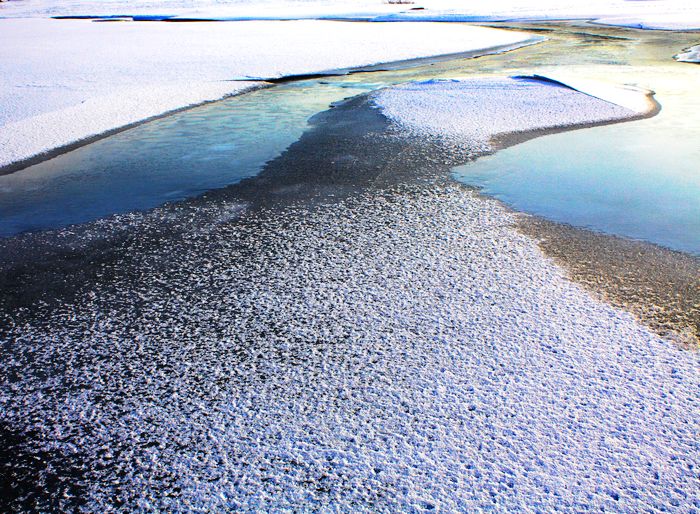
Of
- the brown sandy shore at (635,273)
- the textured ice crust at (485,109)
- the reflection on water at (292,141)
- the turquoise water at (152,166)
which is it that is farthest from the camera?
the textured ice crust at (485,109)

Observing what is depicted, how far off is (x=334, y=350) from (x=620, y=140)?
3843mm

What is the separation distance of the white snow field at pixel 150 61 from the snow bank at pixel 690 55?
3402 mm

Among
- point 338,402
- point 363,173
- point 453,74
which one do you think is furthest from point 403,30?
point 338,402

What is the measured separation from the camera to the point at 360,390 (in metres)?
2.01

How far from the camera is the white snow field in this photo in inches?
239

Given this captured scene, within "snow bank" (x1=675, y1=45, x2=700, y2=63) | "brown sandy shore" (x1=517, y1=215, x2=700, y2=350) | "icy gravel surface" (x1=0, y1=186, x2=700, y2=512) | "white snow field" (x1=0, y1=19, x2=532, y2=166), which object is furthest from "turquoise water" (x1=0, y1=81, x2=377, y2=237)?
"snow bank" (x1=675, y1=45, x2=700, y2=63)

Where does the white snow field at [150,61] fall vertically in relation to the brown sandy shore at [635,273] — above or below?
above

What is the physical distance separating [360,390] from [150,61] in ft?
30.1

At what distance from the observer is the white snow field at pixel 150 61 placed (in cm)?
608

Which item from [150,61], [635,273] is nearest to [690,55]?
[150,61]

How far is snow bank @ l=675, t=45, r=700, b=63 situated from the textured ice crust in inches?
149

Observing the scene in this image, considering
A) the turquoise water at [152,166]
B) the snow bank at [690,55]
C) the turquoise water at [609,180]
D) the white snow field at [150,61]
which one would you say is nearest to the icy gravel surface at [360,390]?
the turquoise water at [609,180]

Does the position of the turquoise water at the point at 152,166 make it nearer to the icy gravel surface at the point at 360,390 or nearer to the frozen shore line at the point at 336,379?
the frozen shore line at the point at 336,379

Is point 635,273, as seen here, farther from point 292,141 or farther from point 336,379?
point 292,141
